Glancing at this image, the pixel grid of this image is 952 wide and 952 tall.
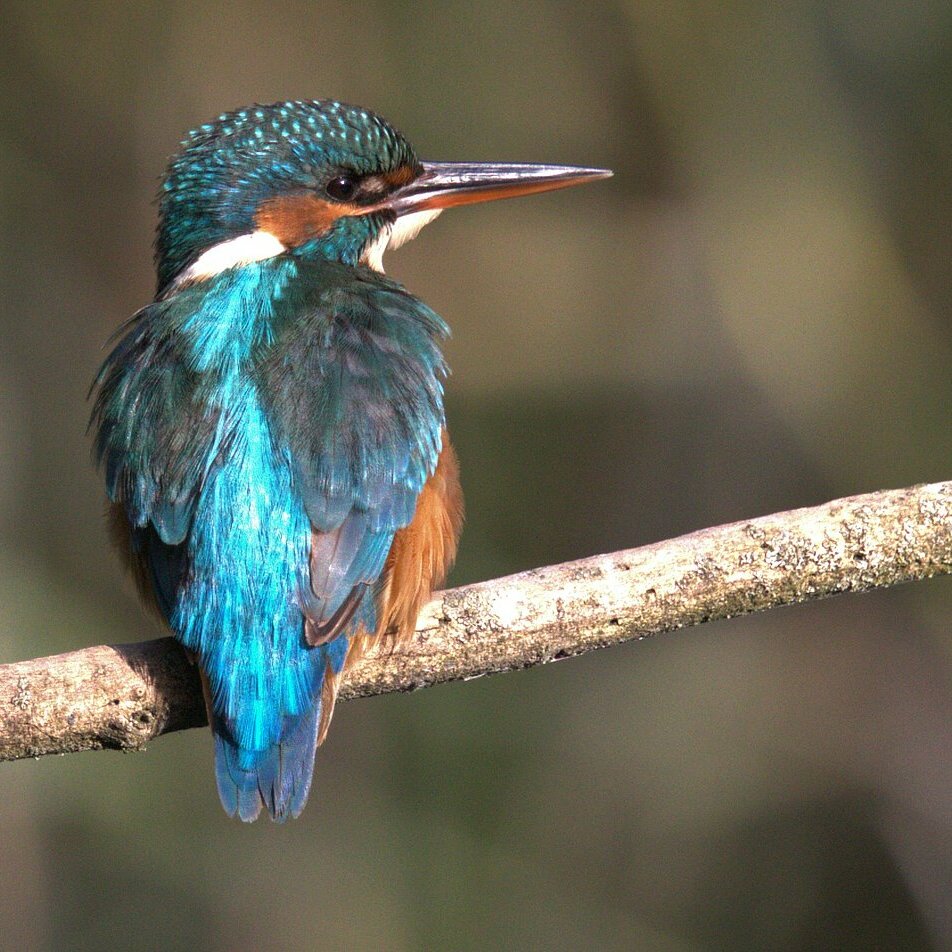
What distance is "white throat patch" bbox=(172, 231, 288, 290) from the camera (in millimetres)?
2787

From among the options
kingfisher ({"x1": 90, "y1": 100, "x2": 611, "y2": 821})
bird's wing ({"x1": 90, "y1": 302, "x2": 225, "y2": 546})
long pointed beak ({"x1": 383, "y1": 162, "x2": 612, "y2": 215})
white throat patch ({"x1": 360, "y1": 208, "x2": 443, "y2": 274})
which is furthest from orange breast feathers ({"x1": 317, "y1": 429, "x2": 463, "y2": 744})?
long pointed beak ({"x1": 383, "y1": 162, "x2": 612, "y2": 215})

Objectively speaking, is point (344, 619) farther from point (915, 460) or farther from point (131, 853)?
point (915, 460)

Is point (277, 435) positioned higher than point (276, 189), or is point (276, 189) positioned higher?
point (276, 189)

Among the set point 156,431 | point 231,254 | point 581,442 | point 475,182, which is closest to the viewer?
point 156,431

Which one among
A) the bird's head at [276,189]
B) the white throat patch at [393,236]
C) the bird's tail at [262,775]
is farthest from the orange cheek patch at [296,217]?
the bird's tail at [262,775]

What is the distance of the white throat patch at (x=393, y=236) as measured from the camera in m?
2.96

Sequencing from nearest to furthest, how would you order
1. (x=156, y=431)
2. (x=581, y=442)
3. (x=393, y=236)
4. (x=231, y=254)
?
(x=156, y=431), (x=231, y=254), (x=393, y=236), (x=581, y=442)

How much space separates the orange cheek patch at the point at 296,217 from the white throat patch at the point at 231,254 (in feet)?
0.07

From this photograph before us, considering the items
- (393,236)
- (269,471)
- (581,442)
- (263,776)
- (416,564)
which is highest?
(393,236)

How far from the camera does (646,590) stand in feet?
7.48

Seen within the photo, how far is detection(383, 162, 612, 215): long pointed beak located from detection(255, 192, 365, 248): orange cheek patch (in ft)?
0.60

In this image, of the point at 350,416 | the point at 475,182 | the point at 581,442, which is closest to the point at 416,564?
the point at 350,416

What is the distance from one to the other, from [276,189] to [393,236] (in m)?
0.29

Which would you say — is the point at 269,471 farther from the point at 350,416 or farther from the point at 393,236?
the point at 393,236
